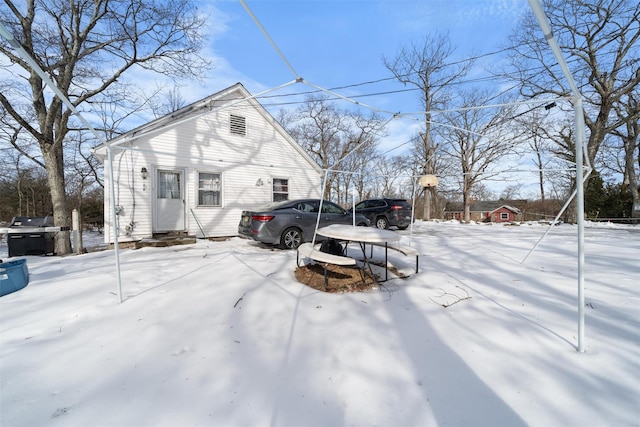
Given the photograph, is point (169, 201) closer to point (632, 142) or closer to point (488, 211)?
point (632, 142)

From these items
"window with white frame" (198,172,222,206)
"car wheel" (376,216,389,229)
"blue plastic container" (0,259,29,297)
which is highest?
"window with white frame" (198,172,222,206)

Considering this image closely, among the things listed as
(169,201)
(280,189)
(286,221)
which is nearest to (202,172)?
(169,201)

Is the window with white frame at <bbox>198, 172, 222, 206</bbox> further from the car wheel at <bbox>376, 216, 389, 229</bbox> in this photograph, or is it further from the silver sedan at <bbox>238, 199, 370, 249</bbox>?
the car wheel at <bbox>376, 216, 389, 229</bbox>

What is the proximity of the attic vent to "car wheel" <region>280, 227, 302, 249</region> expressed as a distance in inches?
205

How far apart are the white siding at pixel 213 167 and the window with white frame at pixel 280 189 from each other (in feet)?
0.59

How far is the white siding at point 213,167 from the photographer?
26.0ft

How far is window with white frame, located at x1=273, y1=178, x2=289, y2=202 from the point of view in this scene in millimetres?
10641

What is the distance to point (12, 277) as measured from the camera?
3643 millimetres

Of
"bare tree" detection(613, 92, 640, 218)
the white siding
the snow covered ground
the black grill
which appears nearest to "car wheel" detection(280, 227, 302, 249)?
the white siding

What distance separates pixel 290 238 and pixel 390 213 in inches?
225

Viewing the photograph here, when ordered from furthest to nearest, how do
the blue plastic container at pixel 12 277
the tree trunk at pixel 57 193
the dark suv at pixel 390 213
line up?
the dark suv at pixel 390 213, the tree trunk at pixel 57 193, the blue plastic container at pixel 12 277

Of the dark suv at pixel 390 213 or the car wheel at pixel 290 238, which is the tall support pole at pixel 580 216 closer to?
the car wheel at pixel 290 238

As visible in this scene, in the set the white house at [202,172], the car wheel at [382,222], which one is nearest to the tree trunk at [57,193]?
the white house at [202,172]

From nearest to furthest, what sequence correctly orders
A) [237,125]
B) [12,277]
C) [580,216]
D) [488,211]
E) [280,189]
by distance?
[580,216], [12,277], [237,125], [280,189], [488,211]
